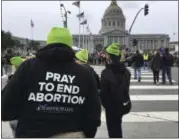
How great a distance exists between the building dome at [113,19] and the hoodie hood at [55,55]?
11410 centimetres

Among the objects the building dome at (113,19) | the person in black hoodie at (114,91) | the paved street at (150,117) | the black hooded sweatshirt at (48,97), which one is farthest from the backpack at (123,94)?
the building dome at (113,19)

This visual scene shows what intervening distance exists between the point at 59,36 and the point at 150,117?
6.13 meters

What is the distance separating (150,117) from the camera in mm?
8852

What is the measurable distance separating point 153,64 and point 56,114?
580 inches

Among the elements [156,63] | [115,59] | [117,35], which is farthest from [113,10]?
[115,59]

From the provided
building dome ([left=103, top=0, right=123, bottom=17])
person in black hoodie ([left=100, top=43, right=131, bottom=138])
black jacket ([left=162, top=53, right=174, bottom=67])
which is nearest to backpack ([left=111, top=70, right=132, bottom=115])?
person in black hoodie ([left=100, top=43, right=131, bottom=138])

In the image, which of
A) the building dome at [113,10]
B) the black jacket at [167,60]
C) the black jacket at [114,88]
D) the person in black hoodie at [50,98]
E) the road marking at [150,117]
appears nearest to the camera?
the person in black hoodie at [50,98]

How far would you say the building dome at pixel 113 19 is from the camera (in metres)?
118

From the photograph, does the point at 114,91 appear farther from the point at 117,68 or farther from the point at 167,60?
the point at 167,60

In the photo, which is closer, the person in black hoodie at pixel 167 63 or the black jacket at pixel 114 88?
the black jacket at pixel 114 88

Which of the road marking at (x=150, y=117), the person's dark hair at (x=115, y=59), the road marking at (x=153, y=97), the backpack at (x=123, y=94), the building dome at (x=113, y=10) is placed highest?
the building dome at (x=113, y=10)

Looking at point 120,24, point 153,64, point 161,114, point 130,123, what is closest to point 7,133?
point 130,123

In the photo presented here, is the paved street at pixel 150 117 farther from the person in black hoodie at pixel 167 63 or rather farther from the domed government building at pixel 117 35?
the domed government building at pixel 117 35

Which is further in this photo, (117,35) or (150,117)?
(117,35)
